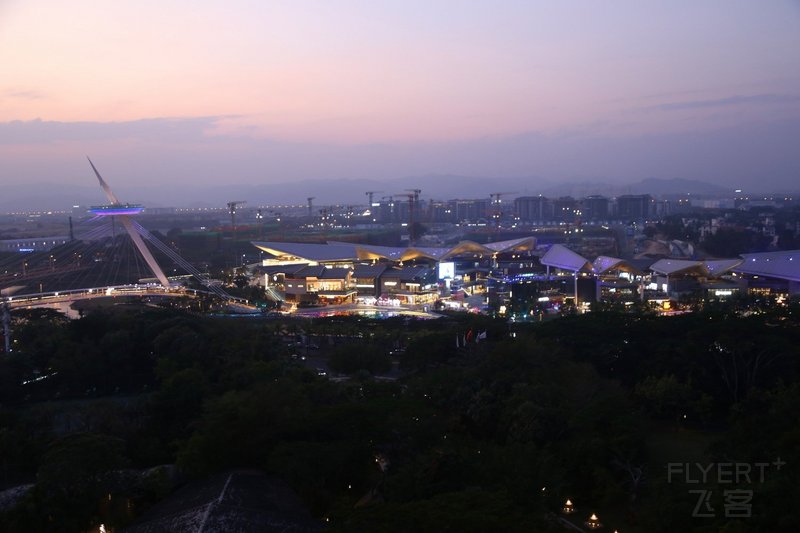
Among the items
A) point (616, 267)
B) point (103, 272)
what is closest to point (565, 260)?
point (616, 267)

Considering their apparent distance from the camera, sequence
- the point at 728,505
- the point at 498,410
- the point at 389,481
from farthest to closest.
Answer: the point at 498,410, the point at 389,481, the point at 728,505

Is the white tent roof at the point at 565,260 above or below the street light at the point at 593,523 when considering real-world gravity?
above

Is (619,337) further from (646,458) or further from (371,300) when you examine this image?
(371,300)

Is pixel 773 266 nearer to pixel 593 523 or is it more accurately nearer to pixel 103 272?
pixel 593 523

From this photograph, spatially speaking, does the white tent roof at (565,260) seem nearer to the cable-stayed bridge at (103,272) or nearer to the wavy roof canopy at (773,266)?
the wavy roof canopy at (773,266)

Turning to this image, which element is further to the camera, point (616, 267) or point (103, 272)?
point (103, 272)

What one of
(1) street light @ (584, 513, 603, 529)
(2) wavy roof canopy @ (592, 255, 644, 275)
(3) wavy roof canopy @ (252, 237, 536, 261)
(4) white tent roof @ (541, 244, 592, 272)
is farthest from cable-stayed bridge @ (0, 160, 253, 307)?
(1) street light @ (584, 513, 603, 529)

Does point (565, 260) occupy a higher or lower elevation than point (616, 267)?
higher

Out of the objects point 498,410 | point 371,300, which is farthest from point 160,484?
point 371,300

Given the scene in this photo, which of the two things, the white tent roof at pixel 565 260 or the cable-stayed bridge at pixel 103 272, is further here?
the white tent roof at pixel 565 260

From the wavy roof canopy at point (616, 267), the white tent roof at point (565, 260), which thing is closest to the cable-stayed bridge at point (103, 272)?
the white tent roof at point (565, 260)

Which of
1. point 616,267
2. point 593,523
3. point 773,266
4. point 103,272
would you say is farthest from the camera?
point 103,272
